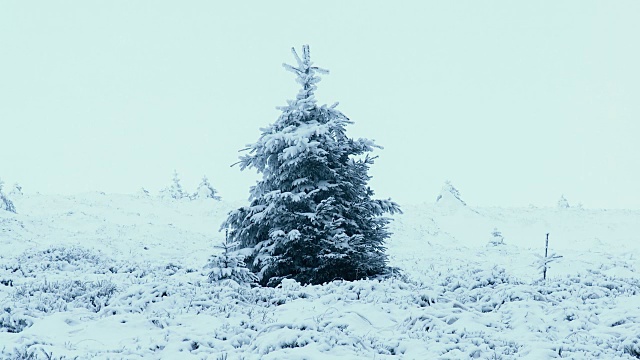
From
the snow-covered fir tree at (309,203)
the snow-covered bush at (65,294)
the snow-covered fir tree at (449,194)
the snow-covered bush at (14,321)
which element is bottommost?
the snow-covered bush at (14,321)

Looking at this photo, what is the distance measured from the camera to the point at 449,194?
52.3m

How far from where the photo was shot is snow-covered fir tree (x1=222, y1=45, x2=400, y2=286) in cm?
1372

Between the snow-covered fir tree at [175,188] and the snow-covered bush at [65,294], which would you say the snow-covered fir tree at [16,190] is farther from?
the snow-covered bush at [65,294]

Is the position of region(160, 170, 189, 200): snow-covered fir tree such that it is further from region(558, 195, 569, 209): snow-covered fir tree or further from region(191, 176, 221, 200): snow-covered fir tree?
region(558, 195, 569, 209): snow-covered fir tree

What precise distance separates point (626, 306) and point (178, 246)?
21.6 m

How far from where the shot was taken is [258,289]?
39.1 ft

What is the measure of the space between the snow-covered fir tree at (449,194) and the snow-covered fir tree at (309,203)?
3799cm

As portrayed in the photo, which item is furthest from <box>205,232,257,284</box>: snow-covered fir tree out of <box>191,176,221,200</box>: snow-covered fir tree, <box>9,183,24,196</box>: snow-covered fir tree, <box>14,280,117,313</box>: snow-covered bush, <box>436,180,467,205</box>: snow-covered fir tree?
<box>191,176,221,200</box>: snow-covered fir tree

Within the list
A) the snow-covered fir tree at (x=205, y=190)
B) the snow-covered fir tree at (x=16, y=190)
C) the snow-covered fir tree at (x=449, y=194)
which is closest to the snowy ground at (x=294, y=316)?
the snow-covered fir tree at (x=16, y=190)

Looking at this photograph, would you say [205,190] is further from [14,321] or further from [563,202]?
[14,321]

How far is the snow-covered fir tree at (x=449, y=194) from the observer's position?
51375 mm

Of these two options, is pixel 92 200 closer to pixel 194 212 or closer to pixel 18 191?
pixel 194 212

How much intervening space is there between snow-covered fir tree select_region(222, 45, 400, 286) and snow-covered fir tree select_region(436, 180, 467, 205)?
3799 cm

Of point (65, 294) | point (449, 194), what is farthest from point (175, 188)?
point (65, 294)
